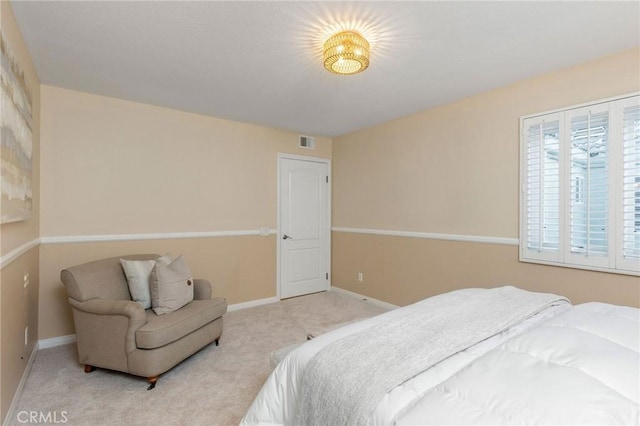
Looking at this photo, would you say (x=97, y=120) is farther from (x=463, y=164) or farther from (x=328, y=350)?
(x=463, y=164)

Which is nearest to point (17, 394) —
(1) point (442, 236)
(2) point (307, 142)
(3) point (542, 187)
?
(1) point (442, 236)

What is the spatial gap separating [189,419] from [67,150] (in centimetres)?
269

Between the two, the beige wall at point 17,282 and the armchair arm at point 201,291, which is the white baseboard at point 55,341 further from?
the armchair arm at point 201,291

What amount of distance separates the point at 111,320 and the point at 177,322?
45 cm

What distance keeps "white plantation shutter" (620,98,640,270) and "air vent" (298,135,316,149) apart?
11.0 ft

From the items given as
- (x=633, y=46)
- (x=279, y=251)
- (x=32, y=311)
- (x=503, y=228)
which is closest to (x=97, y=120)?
(x=32, y=311)

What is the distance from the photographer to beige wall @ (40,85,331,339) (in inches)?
113

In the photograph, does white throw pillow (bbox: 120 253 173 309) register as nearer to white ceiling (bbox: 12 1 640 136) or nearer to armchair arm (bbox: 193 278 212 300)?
armchair arm (bbox: 193 278 212 300)

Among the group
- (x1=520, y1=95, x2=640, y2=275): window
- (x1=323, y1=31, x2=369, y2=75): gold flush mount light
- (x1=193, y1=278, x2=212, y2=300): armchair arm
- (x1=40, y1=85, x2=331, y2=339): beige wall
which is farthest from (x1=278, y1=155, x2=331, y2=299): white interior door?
(x1=520, y1=95, x2=640, y2=275): window

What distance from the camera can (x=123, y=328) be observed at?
7.10 ft

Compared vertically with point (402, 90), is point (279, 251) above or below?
below

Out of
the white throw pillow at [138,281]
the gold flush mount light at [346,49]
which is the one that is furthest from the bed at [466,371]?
A: the white throw pillow at [138,281]

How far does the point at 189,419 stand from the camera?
6.06 ft

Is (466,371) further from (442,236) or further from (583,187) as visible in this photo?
(442,236)
